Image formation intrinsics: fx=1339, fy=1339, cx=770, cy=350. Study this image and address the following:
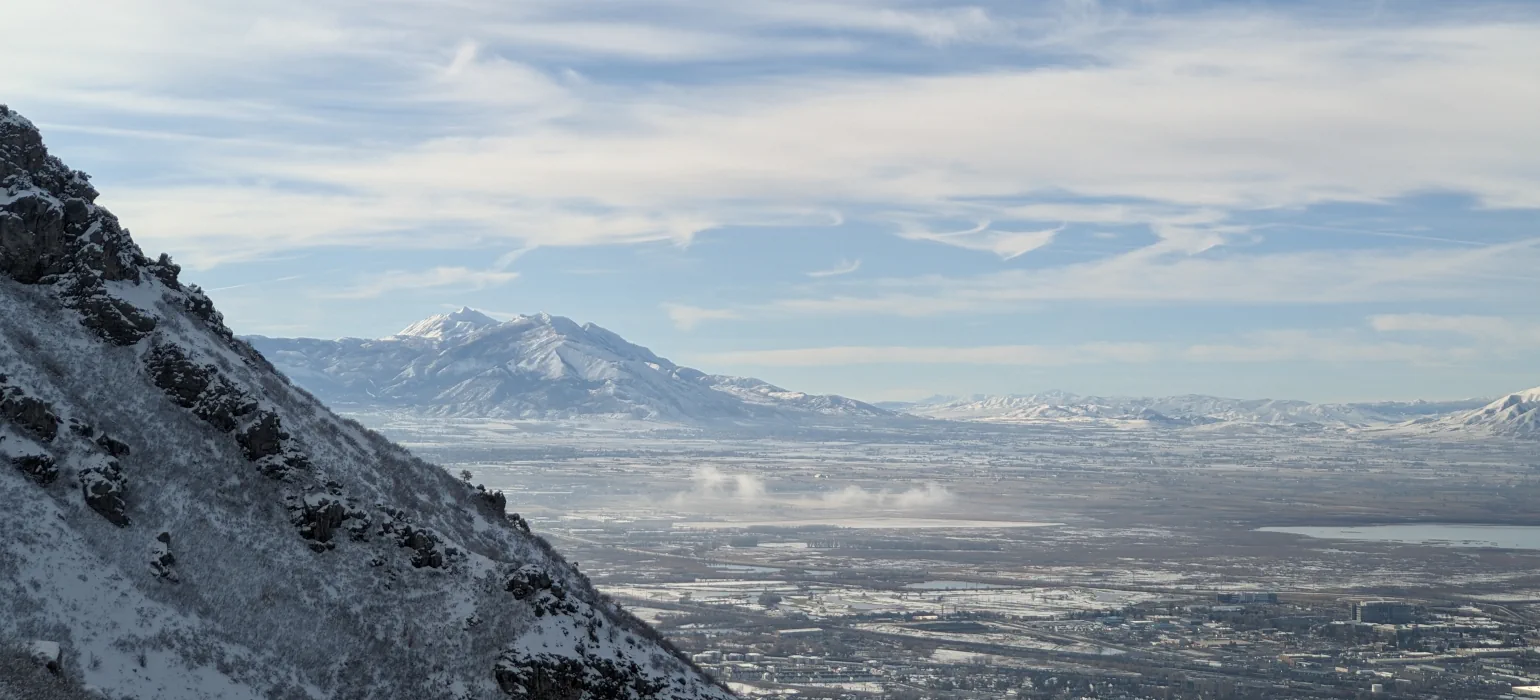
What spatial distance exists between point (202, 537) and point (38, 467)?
5571 mm

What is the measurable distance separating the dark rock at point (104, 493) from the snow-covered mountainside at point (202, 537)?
65mm

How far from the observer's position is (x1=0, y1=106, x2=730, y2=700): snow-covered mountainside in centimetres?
3934

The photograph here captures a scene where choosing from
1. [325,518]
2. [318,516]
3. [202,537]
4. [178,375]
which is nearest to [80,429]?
[202,537]

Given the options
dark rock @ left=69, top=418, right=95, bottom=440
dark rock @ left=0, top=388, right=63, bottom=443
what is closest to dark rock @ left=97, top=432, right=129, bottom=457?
dark rock @ left=69, top=418, right=95, bottom=440

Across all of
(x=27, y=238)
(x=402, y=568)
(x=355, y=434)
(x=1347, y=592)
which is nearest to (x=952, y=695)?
(x=355, y=434)

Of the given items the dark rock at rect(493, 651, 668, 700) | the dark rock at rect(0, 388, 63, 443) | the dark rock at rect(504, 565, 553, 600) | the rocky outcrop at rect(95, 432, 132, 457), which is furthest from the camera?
the dark rock at rect(504, 565, 553, 600)

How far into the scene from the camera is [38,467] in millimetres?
42250

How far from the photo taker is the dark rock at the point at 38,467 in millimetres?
42000

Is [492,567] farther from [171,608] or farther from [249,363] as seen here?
[249,363]

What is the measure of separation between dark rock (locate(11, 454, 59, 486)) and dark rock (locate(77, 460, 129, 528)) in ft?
2.95

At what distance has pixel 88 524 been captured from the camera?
1642 inches

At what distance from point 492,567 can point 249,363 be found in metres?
18.9

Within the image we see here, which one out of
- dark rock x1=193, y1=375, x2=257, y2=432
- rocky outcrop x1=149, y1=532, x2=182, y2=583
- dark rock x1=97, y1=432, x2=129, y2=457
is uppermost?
dark rock x1=193, y1=375, x2=257, y2=432

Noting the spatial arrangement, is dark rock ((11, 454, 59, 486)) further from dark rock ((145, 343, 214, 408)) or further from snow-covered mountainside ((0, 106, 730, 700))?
dark rock ((145, 343, 214, 408))
